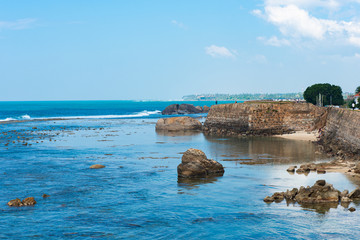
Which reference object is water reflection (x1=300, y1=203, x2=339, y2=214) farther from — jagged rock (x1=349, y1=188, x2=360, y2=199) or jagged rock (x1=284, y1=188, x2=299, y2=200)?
jagged rock (x1=349, y1=188, x2=360, y2=199)

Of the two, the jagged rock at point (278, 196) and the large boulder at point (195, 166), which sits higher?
the large boulder at point (195, 166)

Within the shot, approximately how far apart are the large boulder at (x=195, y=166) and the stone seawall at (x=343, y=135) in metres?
15.9

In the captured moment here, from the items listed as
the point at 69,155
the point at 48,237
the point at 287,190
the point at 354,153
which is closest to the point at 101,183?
the point at 48,237

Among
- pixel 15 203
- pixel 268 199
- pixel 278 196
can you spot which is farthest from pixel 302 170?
pixel 15 203

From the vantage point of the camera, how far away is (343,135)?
51219 mm

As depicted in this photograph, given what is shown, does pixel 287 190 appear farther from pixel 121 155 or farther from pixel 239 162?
pixel 121 155

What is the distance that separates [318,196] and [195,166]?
441 inches

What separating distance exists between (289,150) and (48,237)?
37215 millimetres

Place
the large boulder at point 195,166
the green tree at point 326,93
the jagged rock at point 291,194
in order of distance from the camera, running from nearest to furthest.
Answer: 1. the jagged rock at point 291,194
2. the large boulder at point 195,166
3. the green tree at point 326,93

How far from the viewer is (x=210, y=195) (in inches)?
1169

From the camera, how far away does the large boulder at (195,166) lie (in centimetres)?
3572

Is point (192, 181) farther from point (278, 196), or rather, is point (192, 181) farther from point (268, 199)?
point (278, 196)

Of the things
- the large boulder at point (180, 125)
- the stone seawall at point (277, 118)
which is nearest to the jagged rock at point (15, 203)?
the stone seawall at point (277, 118)

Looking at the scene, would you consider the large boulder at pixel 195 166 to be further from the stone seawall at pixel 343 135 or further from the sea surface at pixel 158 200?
the stone seawall at pixel 343 135
